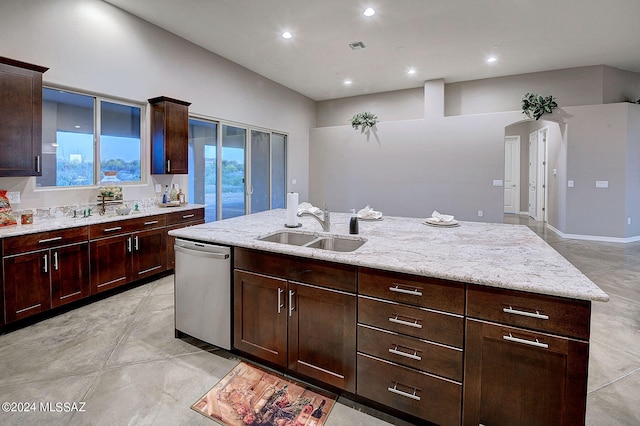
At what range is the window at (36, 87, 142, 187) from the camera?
11.6 ft

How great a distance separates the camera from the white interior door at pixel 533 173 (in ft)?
29.5

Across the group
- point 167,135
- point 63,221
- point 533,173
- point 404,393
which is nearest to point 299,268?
point 404,393

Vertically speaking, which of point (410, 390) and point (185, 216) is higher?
point (185, 216)

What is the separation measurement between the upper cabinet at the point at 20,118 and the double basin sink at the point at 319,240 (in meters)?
2.45

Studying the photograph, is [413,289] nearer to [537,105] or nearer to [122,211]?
[122,211]

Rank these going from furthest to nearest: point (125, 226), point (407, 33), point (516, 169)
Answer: point (516, 169), point (407, 33), point (125, 226)

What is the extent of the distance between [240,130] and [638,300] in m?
6.20

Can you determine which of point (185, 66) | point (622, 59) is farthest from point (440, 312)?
point (622, 59)

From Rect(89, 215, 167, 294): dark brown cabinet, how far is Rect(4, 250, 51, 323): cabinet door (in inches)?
16.6

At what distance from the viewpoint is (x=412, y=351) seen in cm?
165

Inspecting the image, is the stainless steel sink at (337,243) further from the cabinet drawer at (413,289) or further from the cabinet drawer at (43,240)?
the cabinet drawer at (43,240)

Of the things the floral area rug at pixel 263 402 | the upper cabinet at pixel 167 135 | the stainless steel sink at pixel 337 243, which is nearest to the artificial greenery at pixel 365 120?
the upper cabinet at pixel 167 135

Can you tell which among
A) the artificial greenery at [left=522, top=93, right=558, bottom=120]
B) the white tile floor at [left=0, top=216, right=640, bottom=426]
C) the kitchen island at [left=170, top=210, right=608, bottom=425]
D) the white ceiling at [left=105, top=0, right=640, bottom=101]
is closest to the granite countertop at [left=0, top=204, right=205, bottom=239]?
the white tile floor at [left=0, top=216, right=640, bottom=426]

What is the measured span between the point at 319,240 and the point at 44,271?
Result: 2.49 meters
